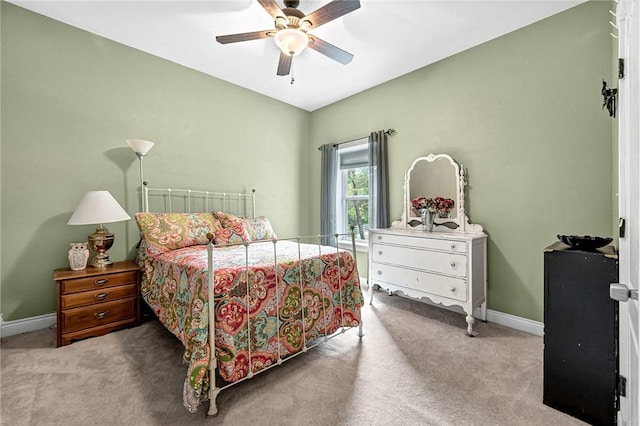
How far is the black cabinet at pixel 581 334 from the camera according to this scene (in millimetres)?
1390

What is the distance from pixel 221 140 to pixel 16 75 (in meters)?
1.83

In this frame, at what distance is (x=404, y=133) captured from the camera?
3.43 meters

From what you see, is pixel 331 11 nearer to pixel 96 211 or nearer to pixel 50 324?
pixel 96 211

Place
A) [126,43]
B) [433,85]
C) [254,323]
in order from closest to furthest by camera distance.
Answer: [254,323] < [126,43] < [433,85]

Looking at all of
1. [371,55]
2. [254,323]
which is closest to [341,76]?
[371,55]

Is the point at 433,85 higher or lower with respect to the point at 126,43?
lower

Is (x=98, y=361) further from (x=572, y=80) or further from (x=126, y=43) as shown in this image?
(x=572, y=80)

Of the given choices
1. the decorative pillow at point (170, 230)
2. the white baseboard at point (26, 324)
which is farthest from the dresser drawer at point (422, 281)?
the white baseboard at point (26, 324)

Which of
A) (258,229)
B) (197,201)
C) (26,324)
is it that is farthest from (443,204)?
(26,324)

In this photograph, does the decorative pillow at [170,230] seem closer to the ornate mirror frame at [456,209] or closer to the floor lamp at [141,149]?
the floor lamp at [141,149]

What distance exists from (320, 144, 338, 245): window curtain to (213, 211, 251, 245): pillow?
1.47 meters

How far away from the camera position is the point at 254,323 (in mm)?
1695

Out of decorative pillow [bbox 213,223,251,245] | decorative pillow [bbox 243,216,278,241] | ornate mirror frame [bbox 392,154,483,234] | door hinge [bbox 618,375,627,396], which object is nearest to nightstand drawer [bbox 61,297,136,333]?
decorative pillow [bbox 213,223,251,245]

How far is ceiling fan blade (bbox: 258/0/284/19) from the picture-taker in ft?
6.07
